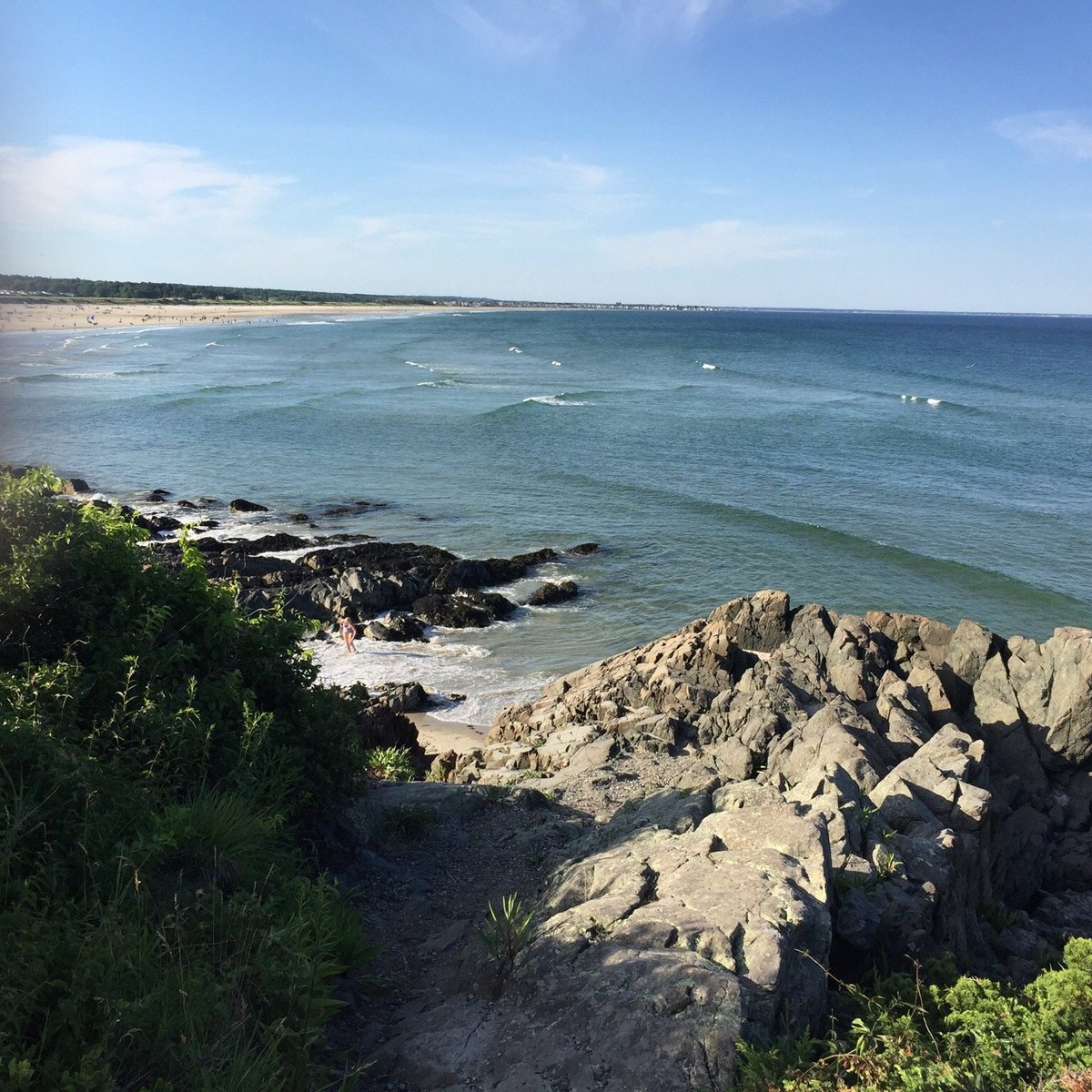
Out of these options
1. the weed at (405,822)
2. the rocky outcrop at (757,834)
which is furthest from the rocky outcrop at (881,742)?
the weed at (405,822)

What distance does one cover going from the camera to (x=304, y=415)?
60.8 meters

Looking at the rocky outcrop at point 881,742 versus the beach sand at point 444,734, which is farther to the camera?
the beach sand at point 444,734

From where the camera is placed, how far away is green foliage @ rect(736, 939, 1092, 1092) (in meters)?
5.75

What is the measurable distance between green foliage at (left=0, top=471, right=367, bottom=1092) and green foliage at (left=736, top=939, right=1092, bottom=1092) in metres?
3.16

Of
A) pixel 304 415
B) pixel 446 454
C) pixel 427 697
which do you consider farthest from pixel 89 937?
pixel 304 415

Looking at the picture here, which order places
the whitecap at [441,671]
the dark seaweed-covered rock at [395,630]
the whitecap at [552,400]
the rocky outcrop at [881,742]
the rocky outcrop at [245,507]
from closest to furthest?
1. the rocky outcrop at [881,742]
2. the whitecap at [441,671]
3. the dark seaweed-covered rock at [395,630]
4. the rocky outcrop at [245,507]
5. the whitecap at [552,400]

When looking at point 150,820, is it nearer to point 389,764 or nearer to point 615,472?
point 389,764

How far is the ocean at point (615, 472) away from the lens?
27656mm

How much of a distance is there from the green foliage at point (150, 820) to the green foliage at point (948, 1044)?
3.16 meters

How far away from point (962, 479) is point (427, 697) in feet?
111

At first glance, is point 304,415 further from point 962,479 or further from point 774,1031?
point 774,1031

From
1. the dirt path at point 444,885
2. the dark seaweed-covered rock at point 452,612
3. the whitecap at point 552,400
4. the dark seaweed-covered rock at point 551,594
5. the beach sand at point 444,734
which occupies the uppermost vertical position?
the whitecap at point 552,400

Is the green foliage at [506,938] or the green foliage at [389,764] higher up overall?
the green foliage at [506,938]

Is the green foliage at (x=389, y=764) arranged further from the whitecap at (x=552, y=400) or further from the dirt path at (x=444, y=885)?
the whitecap at (x=552, y=400)
